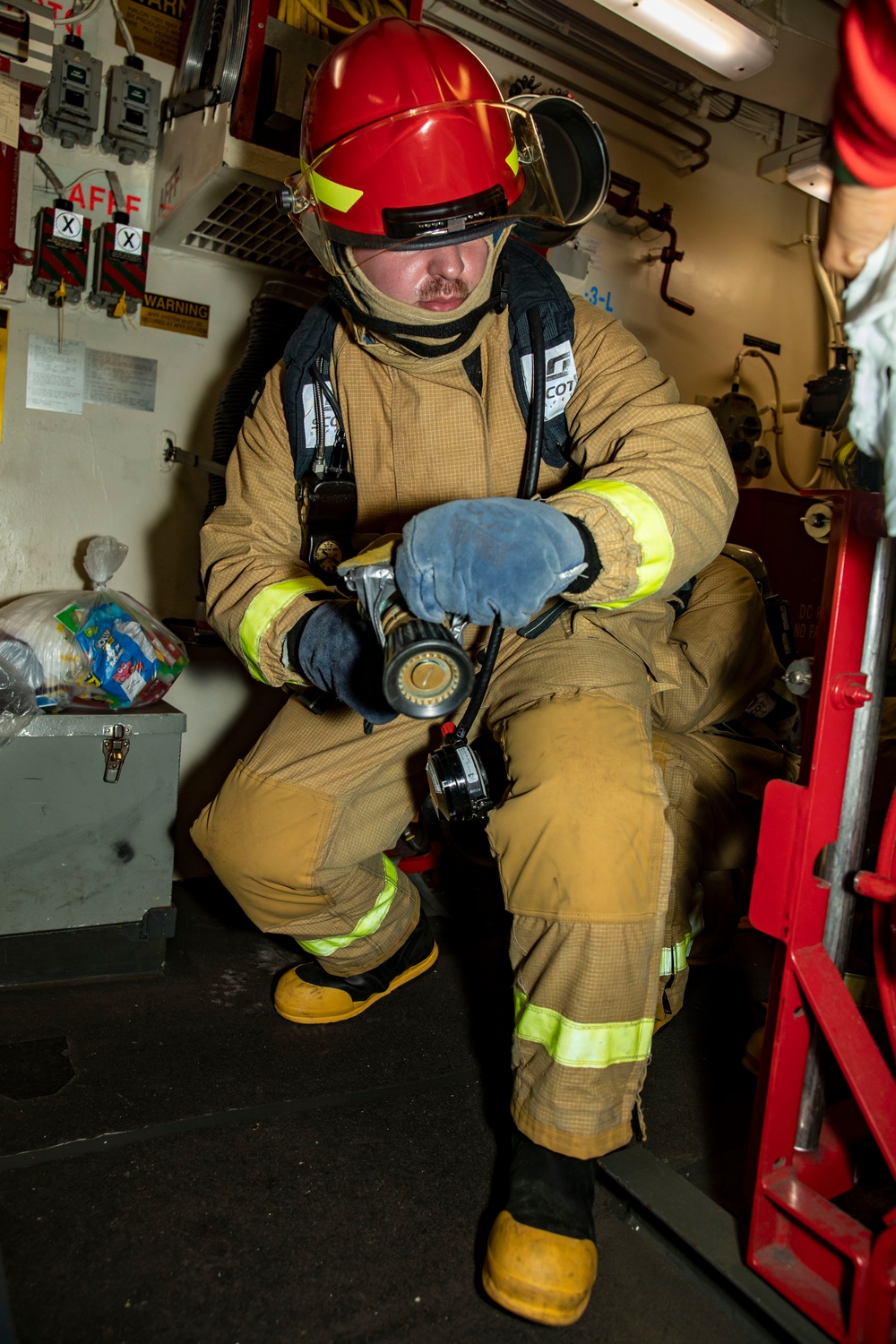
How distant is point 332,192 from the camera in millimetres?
1472

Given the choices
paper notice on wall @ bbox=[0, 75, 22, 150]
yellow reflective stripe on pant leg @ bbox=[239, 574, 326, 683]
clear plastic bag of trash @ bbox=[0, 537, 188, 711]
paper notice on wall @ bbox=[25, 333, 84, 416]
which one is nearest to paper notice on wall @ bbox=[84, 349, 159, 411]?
paper notice on wall @ bbox=[25, 333, 84, 416]

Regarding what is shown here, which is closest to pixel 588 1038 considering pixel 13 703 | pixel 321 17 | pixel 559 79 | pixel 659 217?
pixel 13 703

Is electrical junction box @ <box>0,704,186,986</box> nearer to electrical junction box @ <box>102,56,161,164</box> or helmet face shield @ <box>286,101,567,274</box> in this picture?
helmet face shield @ <box>286,101,567,274</box>

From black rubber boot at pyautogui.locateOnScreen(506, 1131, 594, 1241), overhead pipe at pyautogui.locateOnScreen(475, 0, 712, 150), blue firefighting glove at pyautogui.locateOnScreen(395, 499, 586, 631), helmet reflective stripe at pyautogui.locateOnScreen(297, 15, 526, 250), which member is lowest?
black rubber boot at pyautogui.locateOnScreen(506, 1131, 594, 1241)

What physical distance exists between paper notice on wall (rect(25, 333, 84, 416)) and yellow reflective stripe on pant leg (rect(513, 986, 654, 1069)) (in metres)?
1.96

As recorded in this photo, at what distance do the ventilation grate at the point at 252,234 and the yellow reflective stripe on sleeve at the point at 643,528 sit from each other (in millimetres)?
1359

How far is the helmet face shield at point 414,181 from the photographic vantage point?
1.41 meters

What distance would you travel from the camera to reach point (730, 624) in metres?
1.81

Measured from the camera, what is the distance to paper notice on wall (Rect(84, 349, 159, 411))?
2.37m

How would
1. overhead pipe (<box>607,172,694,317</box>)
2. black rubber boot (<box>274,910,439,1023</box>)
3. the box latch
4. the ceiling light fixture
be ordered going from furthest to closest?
overhead pipe (<box>607,172,694,317</box>) < the ceiling light fixture < the box latch < black rubber boot (<box>274,910,439,1023</box>)

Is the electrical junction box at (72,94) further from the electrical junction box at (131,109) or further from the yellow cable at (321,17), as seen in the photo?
the yellow cable at (321,17)

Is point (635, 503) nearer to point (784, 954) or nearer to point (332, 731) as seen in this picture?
point (784, 954)

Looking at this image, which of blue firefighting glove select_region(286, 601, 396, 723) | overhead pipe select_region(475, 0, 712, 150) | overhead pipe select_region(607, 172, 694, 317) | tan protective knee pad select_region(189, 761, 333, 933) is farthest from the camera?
overhead pipe select_region(607, 172, 694, 317)

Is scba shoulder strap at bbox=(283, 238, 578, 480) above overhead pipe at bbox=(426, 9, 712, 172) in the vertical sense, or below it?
below
